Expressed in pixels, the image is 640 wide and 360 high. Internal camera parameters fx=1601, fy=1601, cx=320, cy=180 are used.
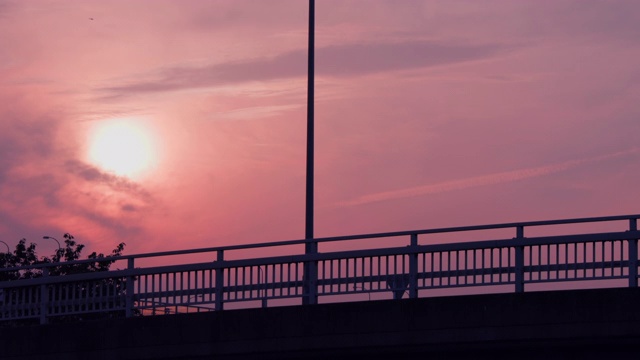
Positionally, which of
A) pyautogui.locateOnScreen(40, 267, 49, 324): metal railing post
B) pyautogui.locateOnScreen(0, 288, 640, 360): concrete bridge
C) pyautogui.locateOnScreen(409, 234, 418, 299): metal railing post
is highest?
pyautogui.locateOnScreen(409, 234, 418, 299): metal railing post

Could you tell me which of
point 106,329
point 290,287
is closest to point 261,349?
point 290,287

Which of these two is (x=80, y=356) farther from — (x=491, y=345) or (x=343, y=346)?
(x=491, y=345)

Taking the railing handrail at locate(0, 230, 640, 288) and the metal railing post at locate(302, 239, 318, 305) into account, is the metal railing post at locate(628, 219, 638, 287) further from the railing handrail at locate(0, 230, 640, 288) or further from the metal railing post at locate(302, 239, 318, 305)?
the metal railing post at locate(302, 239, 318, 305)

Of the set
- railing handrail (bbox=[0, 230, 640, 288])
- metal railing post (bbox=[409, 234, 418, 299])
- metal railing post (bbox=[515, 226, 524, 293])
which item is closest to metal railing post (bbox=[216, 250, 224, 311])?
railing handrail (bbox=[0, 230, 640, 288])

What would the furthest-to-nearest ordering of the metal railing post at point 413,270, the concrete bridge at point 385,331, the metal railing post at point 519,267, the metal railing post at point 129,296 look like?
the metal railing post at point 129,296 < the metal railing post at point 413,270 < the metal railing post at point 519,267 < the concrete bridge at point 385,331

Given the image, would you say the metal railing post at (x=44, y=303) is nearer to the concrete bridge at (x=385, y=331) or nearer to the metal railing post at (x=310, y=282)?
the concrete bridge at (x=385, y=331)

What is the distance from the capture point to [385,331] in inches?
960

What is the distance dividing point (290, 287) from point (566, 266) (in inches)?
183

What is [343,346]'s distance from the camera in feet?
80.8

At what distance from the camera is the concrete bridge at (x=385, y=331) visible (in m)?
23.3

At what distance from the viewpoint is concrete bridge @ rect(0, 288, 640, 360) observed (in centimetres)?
2331

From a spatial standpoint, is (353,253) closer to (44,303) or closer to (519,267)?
(519,267)

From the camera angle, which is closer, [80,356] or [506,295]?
[506,295]

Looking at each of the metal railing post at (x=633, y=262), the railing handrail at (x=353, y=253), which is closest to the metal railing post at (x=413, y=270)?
the railing handrail at (x=353, y=253)
